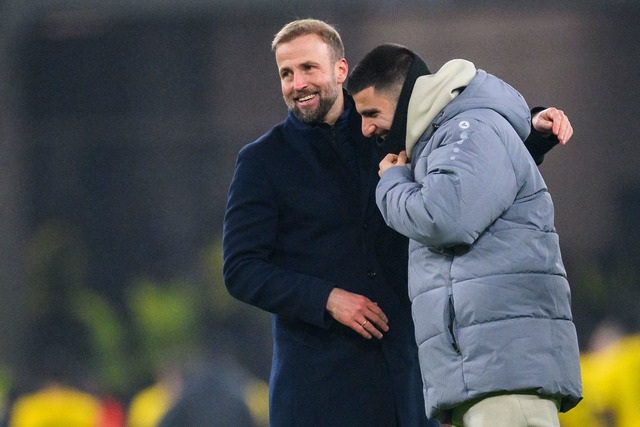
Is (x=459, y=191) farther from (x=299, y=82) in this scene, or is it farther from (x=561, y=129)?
(x=299, y=82)

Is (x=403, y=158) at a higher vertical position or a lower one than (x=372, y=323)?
higher

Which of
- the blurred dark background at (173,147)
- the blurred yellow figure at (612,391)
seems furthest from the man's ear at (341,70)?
the blurred dark background at (173,147)

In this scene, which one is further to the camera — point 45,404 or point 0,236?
point 0,236

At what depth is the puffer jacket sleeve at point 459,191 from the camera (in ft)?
6.02

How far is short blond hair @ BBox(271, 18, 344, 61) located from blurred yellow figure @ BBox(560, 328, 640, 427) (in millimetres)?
2424

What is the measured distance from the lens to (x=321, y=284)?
7.22 ft

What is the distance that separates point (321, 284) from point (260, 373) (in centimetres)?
333

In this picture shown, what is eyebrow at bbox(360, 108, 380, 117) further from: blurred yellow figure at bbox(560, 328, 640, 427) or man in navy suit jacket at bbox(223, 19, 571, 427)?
blurred yellow figure at bbox(560, 328, 640, 427)

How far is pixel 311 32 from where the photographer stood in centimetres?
236

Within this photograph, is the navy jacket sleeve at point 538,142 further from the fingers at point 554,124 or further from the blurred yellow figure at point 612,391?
the blurred yellow figure at point 612,391

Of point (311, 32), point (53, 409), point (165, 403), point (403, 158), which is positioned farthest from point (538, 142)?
point (53, 409)

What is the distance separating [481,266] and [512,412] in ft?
0.82

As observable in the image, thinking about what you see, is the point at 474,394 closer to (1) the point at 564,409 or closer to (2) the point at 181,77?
(1) the point at 564,409

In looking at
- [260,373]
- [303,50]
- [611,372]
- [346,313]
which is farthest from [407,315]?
[260,373]
